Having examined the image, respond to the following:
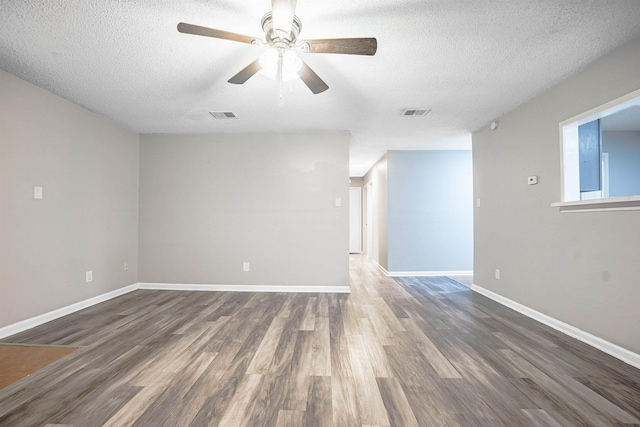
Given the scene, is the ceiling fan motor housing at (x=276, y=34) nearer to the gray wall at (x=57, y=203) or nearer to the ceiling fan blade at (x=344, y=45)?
the ceiling fan blade at (x=344, y=45)

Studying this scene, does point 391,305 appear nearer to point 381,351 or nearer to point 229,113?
point 381,351

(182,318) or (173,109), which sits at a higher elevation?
(173,109)

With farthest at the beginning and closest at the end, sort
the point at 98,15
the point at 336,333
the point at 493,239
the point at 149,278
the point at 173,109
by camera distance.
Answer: the point at 149,278 < the point at 493,239 < the point at 173,109 < the point at 336,333 < the point at 98,15

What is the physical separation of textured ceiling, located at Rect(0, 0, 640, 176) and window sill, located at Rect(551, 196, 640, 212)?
3.67ft

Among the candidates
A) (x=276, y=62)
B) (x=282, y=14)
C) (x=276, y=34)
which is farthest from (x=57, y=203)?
(x=282, y=14)

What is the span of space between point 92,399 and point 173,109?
2832 millimetres

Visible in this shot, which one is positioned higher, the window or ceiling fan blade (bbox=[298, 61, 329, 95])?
ceiling fan blade (bbox=[298, 61, 329, 95])

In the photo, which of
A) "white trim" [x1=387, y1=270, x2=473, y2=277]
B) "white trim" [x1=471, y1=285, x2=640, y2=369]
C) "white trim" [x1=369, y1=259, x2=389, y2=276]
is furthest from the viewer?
"white trim" [x1=369, y1=259, x2=389, y2=276]

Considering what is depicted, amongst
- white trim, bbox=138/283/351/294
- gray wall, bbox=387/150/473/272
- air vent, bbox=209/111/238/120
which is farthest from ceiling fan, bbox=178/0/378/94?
gray wall, bbox=387/150/473/272

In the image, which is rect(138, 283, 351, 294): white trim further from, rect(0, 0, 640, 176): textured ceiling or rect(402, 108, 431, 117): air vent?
rect(402, 108, 431, 117): air vent

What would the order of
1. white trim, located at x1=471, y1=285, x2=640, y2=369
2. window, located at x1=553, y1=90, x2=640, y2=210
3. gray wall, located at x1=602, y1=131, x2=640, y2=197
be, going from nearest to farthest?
1. white trim, located at x1=471, y1=285, x2=640, y2=369
2. window, located at x1=553, y1=90, x2=640, y2=210
3. gray wall, located at x1=602, y1=131, x2=640, y2=197

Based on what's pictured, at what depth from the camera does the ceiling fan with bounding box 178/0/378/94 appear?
1.49 m

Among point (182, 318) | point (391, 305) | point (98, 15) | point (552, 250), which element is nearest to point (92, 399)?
point (182, 318)

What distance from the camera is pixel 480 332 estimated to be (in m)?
2.54
